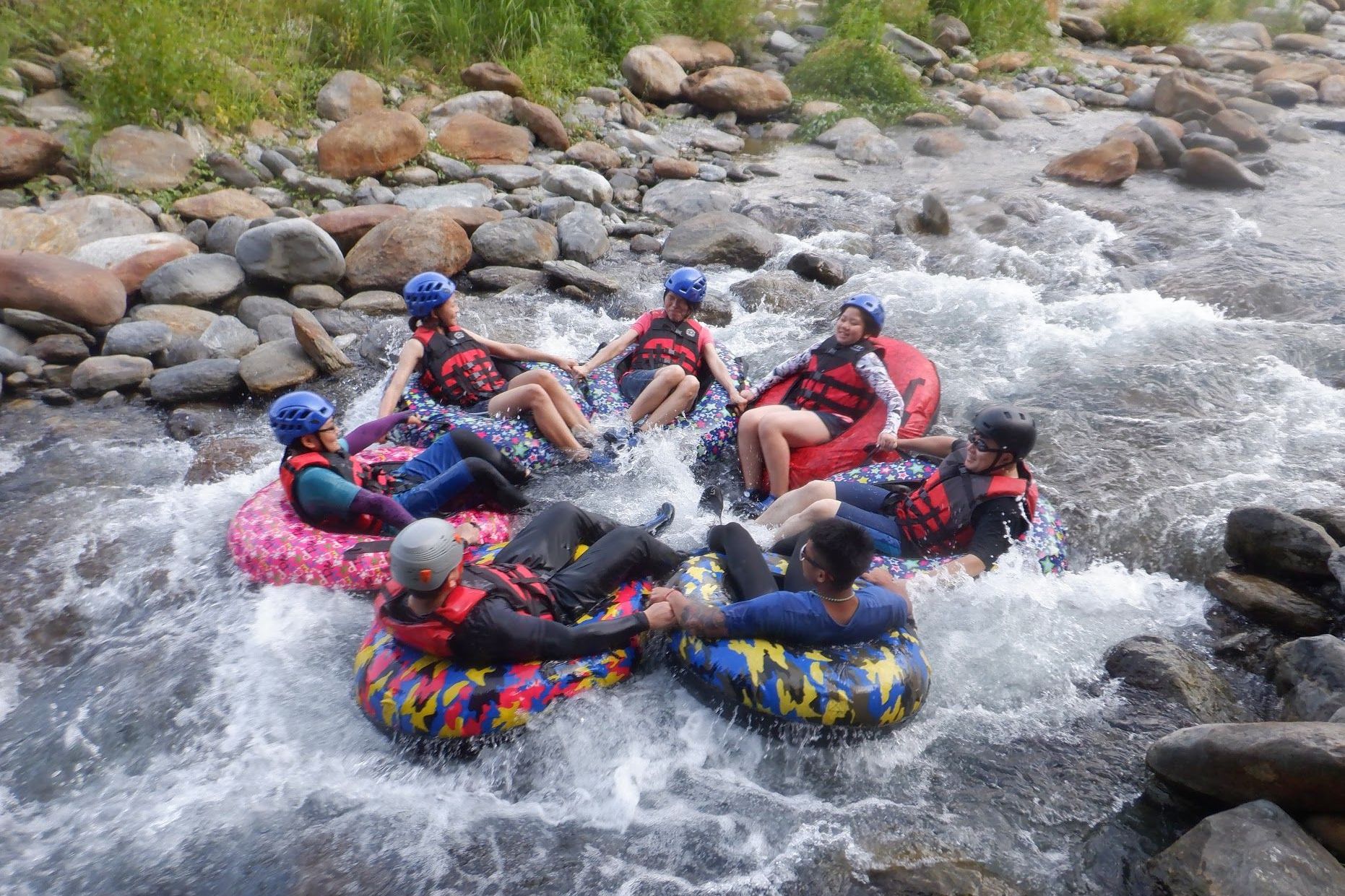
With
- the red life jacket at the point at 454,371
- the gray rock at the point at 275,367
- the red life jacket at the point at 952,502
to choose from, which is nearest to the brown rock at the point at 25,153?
the gray rock at the point at 275,367

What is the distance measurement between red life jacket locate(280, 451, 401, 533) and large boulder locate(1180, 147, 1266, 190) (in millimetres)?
11461

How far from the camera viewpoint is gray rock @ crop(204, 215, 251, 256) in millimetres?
8797

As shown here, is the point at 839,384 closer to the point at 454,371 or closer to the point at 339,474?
the point at 454,371

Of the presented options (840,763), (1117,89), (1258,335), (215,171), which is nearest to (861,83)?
(1117,89)

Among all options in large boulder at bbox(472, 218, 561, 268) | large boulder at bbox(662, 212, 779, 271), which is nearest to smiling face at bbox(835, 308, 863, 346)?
large boulder at bbox(662, 212, 779, 271)

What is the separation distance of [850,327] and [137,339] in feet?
18.7

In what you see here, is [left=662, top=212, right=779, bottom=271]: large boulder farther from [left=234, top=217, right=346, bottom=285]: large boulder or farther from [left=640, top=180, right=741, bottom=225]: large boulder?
[left=234, top=217, right=346, bottom=285]: large boulder

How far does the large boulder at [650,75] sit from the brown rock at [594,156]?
3.04 m

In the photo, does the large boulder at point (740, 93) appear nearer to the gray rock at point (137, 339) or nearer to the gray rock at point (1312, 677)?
the gray rock at point (137, 339)

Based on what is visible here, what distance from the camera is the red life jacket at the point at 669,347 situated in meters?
6.89

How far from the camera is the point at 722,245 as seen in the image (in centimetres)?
999

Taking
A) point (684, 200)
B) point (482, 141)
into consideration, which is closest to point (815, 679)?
point (684, 200)

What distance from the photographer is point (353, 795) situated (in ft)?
Result: 13.2

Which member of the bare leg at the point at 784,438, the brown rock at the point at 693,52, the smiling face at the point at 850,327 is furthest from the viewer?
the brown rock at the point at 693,52
